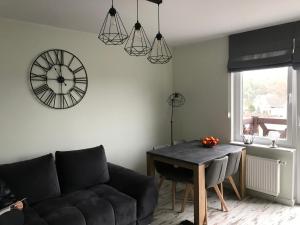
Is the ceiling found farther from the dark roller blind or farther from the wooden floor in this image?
the wooden floor

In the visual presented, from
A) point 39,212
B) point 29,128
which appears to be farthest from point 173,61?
point 39,212

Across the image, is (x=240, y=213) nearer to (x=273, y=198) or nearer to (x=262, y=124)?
(x=273, y=198)

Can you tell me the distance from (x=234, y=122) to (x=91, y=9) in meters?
2.57

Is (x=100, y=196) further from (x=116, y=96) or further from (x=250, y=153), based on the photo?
(x=250, y=153)

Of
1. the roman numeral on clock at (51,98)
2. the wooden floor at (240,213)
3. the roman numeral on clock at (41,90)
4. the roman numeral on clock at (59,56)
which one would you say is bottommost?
the wooden floor at (240,213)

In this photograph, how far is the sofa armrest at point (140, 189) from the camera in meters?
2.58

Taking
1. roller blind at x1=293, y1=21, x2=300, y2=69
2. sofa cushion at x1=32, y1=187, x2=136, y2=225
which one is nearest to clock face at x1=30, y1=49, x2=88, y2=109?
sofa cushion at x1=32, y1=187, x2=136, y2=225

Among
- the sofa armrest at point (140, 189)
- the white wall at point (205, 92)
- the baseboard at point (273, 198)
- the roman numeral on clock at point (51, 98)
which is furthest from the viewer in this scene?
the white wall at point (205, 92)

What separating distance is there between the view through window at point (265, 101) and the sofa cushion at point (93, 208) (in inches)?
84.9

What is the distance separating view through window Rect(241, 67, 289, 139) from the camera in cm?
329

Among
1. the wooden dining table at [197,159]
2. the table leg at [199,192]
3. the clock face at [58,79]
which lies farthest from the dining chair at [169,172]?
the clock face at [58,79]

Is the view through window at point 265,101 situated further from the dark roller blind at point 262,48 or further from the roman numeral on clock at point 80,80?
the roman numeral on clock at point 80,80

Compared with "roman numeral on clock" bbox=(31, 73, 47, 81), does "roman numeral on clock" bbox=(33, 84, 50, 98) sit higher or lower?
lower

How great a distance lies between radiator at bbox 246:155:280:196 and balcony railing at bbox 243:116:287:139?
1.34 feet
